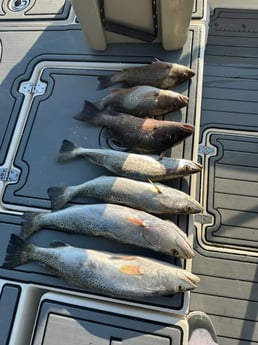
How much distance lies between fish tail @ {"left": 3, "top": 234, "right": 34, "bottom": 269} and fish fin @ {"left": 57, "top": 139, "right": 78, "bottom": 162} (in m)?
0.49

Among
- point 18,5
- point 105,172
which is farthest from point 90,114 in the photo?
point 18,5

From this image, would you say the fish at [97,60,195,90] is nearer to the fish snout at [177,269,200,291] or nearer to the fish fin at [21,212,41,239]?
the fish fin at [21,212,41,239]

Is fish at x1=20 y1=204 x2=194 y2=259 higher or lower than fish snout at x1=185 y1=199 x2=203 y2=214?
lower

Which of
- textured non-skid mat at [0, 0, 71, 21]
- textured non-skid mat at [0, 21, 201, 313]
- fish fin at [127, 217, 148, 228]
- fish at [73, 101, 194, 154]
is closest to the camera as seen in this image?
fish fin at [127, 217, 148, 228]

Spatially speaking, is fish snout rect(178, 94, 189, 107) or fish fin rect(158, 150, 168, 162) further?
fish snout rect(178, 94, 189, 107)

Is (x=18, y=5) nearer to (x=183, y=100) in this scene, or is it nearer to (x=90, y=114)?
(x=90, y=114)

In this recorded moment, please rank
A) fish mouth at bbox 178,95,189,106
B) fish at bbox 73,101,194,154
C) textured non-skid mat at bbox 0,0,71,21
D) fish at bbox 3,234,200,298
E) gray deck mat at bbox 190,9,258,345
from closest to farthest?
fish at bbox 3,234,200,298 → fish at bbox 73,101,194,154 → fish mouth at bbox 178,95,189,106 → gray deck mat at bbox 190,9,258,345 → textured non-skid mat at bbox 0,0,71,21

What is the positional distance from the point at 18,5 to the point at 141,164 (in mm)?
1668

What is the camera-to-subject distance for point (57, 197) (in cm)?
206

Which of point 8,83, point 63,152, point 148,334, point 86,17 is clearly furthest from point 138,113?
point 148,334

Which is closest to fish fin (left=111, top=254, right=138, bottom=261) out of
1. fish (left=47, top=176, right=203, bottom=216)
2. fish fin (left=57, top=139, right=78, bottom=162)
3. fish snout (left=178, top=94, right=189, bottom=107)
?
fish (left=47, top=176, right=203, bottom=216)

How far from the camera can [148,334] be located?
170 cm

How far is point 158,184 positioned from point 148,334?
69cm

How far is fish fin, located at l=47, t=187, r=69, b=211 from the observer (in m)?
2.05
